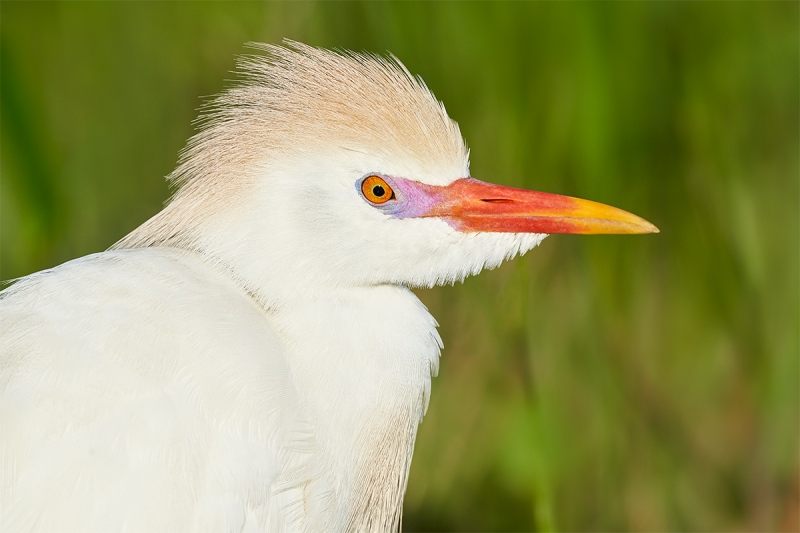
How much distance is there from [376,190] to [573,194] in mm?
967

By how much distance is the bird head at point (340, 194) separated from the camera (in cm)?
130

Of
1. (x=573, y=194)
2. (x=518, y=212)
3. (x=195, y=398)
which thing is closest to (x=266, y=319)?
(x=195, y=398)

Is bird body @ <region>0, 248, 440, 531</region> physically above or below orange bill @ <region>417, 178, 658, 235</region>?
below

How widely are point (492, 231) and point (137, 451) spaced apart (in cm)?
58

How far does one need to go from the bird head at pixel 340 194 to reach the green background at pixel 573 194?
1.48ft

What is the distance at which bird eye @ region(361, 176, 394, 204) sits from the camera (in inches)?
51.8

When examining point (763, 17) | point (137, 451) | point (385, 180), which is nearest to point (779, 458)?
point (763, 17)

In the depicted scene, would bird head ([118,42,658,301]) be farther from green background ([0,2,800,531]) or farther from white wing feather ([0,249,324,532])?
green background ([0,2,800,531])

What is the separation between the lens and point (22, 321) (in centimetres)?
126

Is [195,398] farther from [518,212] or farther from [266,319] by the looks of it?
[518,212]

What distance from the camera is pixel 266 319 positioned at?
134 centimetres

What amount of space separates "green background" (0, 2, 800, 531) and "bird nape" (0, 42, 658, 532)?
1.46 ft

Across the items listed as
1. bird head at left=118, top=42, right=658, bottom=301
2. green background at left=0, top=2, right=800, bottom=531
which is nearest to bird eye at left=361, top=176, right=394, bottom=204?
bird head at left=118, top=42, right=658, bottom=301

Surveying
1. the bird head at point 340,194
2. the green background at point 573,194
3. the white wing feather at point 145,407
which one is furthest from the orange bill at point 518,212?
the green background at point 573,194
